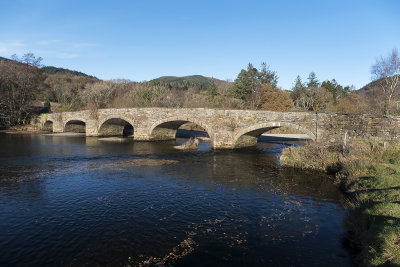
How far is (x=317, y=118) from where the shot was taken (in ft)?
71.1

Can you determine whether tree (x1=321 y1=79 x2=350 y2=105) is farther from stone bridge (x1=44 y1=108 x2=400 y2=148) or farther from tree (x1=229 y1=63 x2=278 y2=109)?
stone bridge (x1=44 y1=108 x2=400 y2=148)

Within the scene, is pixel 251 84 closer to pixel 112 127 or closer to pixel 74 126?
pixel 112 127

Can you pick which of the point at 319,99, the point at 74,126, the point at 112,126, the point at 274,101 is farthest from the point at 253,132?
the point at 74,126

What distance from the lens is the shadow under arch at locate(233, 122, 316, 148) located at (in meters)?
22.8

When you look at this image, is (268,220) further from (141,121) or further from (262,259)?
(141,121)

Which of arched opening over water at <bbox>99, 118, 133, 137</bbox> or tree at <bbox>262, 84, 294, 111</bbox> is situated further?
tree at <bbox>262, 84, 294, 111</bbox>

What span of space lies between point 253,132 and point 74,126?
38292 mm

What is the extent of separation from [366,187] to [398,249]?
5.69 meters

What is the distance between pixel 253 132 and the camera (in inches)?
1101

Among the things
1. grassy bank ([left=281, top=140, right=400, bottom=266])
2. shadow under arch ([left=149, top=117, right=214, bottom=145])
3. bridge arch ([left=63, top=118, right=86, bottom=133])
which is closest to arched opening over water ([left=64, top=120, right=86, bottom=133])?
bridge arch ([left=63, top=118, right=86, bottom=133])

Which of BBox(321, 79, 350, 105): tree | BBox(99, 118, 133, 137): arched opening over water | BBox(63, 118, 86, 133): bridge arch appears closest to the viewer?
BBox(99, 118, 133, 137): arched opening over water

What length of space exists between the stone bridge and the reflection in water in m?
6.58

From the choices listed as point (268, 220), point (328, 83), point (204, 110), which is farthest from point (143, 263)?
point (328, 83)

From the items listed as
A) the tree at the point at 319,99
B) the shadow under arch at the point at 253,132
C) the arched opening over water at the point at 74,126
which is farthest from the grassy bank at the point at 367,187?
the arched opening over water at the point at 74,126
